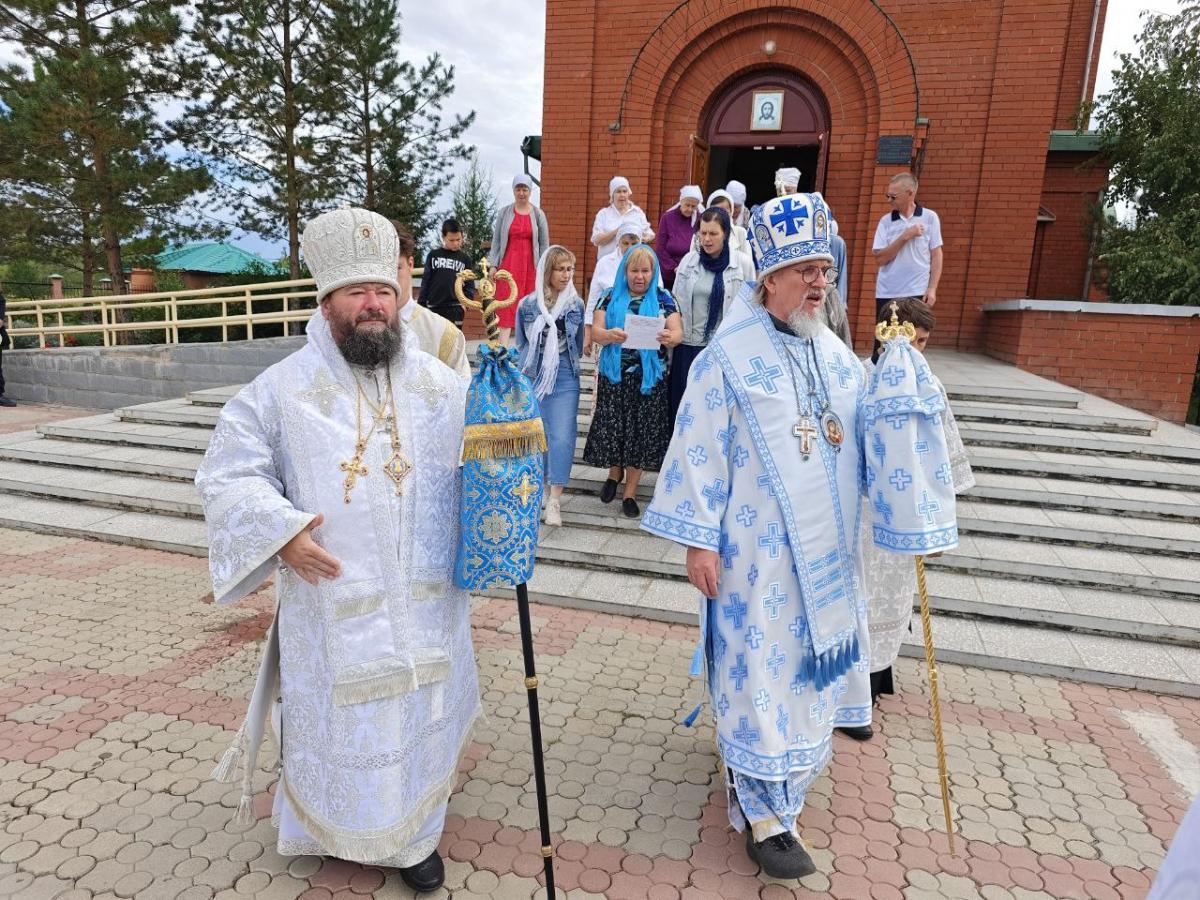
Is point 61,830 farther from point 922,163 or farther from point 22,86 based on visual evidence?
point 22,86

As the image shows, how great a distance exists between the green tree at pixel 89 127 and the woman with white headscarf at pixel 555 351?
553 inches

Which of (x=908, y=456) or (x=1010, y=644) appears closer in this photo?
(x=908, y=456)

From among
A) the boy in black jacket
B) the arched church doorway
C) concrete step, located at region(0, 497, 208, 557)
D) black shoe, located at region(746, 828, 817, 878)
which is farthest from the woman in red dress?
black shoe, located at region(746, 828, 817, 878)

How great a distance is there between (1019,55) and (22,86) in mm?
18509

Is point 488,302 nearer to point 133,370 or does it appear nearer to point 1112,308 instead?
point 1112,308

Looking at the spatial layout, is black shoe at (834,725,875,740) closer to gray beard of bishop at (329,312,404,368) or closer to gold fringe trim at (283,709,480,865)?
gold fringe trim at (283,709,480,865)

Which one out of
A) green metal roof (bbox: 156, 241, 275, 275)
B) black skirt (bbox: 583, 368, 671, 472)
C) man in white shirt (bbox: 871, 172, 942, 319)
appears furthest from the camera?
green metal roof (bbox: 156, 241, 275, 275)

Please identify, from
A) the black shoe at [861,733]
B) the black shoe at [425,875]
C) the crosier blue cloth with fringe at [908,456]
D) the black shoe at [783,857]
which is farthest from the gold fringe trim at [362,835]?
the black shoe at [861,733]

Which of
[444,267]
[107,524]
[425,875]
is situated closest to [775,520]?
[425,875]

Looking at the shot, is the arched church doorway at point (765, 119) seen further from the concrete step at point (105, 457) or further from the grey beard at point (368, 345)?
the grey beard at point (368, 345)

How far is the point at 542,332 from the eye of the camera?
5.63 m

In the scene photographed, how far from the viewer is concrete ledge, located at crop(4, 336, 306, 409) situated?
452 inches

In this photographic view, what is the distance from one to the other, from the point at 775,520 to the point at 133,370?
42.1 ft

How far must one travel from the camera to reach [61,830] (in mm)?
2740
